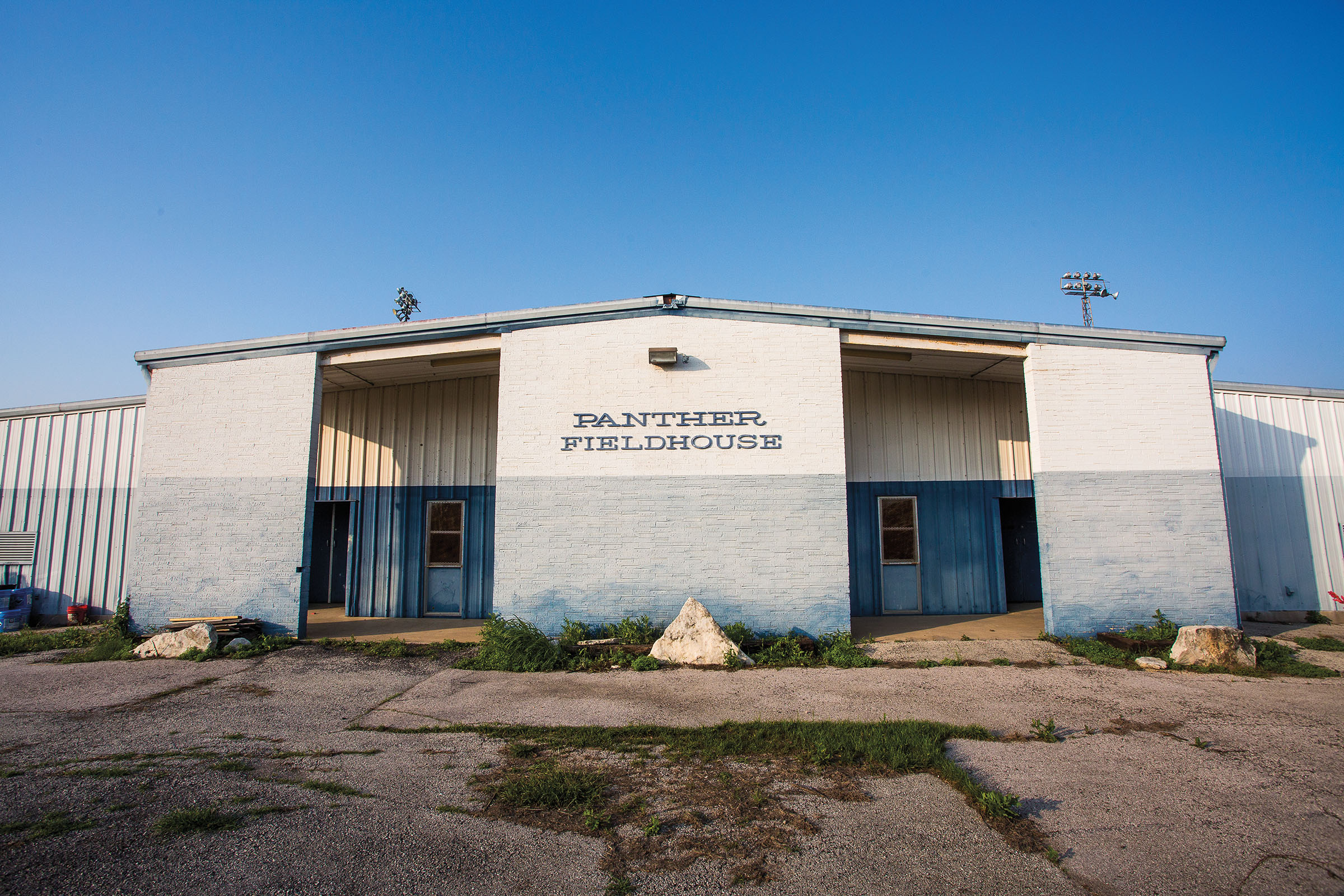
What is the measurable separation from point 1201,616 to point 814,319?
24.7 ft

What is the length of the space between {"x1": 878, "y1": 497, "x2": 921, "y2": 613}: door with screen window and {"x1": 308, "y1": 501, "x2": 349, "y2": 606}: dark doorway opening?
11818 mm

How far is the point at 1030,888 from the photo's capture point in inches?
132

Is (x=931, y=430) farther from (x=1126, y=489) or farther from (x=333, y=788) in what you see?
(x=333, y=788)

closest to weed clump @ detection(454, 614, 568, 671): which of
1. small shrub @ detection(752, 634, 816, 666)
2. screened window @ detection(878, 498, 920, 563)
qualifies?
small shrub @ detection(752, 634, 816, 666)

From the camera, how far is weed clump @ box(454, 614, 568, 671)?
861cm

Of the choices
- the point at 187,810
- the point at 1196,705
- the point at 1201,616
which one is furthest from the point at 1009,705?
the point at 187,810

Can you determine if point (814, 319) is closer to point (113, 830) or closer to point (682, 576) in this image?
point (682, 576)

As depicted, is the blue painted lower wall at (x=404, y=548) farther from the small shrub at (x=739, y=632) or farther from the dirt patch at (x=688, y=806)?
the dirt patch at (x=688, y=806)

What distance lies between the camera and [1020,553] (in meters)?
14.1

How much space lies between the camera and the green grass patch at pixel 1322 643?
972cm

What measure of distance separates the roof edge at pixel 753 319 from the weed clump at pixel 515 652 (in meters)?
4.75

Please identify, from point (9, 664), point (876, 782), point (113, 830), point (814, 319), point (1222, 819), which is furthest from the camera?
point (814, 319)

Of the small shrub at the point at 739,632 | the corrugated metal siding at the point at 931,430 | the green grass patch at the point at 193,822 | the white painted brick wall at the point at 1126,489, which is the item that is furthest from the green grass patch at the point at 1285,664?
the green grass patch at the point at 193,822

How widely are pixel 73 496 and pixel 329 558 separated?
4944mm
